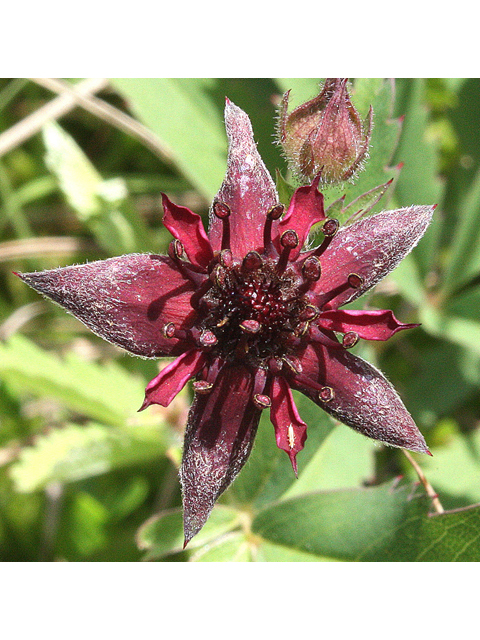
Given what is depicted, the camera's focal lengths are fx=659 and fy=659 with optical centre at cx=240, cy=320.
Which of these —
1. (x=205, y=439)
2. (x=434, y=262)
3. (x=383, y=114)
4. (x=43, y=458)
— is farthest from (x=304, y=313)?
(x=434, y=262)

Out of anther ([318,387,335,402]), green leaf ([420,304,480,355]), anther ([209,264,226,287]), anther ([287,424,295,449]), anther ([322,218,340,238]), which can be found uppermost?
anther ([322,218,340,238])

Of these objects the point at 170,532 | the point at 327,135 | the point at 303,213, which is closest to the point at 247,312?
the point at 303,213

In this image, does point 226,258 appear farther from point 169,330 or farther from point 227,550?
point 227,550

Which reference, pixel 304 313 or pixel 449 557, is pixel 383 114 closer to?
pixel 304 313

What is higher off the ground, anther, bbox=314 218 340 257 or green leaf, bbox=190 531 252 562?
anther, bbox=314 218 340 257

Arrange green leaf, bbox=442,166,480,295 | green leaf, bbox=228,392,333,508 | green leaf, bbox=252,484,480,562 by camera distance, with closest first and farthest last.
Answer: green leaf, bbox=252,484,480,562, green leaf, bbox=228,392,333,508, green leaf, bbox=442,166,480,295

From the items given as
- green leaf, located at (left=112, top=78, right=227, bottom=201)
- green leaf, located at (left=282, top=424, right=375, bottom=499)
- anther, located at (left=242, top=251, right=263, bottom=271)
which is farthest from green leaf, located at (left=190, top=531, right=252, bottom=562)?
green leaf, located at (left=112, top=78, right=227, bottom=201)

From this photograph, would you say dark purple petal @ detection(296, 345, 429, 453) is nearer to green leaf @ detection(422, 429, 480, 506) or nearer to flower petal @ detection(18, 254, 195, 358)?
flower petal @ detection(18, 254, 195, 358)
